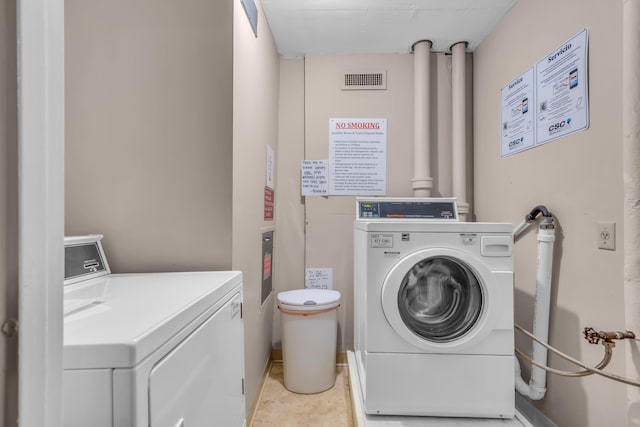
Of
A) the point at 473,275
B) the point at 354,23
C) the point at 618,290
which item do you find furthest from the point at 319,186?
the point at 618,290

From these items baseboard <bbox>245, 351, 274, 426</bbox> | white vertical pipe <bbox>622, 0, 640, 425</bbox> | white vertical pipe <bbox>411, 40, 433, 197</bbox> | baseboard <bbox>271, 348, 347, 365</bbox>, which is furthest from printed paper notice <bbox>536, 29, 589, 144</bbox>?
baseboard <bbox>245, 351, 274, 426</bbox>

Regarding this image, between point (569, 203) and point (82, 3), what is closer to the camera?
point (82, 3)

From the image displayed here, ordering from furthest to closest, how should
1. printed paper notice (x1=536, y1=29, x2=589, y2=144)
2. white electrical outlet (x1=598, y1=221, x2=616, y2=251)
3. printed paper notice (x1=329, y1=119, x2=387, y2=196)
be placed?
Answer: 1. printed paper notice (x1=329, y1=119, x2=387, y2=196)
2. printed paper notice (x1=536, y1=29, x2=589, y2=144)
3. white electrical outlet (x1=598, y1=221, x2=616, y2=251)

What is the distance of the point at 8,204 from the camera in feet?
0.97

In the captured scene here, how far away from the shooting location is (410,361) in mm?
1438

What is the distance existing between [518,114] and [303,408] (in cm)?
215

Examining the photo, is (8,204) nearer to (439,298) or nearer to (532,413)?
(439,298)

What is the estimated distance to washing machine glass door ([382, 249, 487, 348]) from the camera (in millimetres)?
1423

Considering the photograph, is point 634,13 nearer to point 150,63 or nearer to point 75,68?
point 150,63

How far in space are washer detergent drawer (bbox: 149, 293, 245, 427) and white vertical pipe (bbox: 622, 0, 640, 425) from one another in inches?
54.8

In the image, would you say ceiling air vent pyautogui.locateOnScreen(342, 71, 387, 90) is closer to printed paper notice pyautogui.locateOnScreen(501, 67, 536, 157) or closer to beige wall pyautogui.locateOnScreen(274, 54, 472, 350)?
beige wall pyautogui.locateOnScreen(274, 54, 472, 350)

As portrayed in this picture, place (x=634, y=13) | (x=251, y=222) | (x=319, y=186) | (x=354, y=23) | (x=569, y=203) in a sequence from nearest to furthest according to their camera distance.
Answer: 1. (x=634, y=13)
2. (x=569, y=203)
3. (x=251, y=222)
4. (x=354, y=23)
5. (x=319, y=186)

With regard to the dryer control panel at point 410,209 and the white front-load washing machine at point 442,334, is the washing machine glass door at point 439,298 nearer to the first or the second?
the white front-load washing machine at point 442,334

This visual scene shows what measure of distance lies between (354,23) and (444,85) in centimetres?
88
